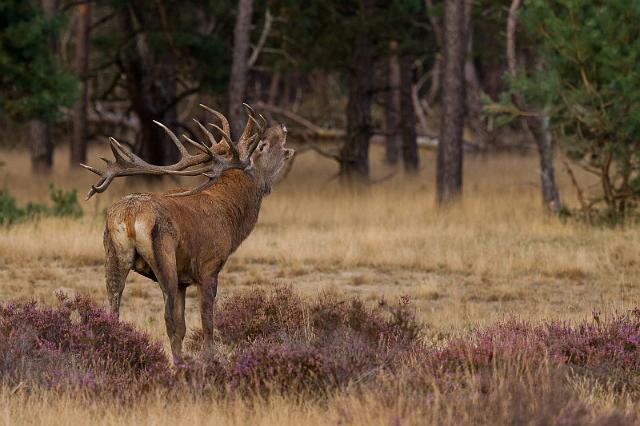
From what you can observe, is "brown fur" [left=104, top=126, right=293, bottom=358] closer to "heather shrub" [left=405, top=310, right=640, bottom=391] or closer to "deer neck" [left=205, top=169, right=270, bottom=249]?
"deer neck" [left=205, top=169, right=270, bottom=249]

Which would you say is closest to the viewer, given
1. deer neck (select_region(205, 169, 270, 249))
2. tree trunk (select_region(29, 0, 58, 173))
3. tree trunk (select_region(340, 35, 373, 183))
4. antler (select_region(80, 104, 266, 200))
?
antler (select_region(80, 104, 266, 200))

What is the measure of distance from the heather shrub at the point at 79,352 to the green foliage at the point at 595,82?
10586mm

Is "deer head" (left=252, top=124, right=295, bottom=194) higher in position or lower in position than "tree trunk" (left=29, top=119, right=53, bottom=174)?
higher

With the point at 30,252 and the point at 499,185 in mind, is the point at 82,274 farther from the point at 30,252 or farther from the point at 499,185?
the point at 499,185

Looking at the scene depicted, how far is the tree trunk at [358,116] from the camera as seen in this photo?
2577 cm

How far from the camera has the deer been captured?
7.78m

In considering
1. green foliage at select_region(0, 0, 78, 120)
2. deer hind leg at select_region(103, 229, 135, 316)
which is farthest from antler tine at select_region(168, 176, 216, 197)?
green foliage at select_region(0, 0, 78, 120)

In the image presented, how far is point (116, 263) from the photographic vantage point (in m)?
7.82

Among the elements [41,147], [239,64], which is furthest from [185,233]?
[41,147]

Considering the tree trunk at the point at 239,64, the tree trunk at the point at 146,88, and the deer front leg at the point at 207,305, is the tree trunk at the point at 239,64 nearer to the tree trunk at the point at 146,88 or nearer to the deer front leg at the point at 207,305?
Answer: the tree trunk at the point at 146,88

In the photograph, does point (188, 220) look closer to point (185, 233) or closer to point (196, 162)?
point (185, 233)

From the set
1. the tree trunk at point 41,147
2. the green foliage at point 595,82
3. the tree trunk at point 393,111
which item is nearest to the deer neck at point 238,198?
the green foliage at point 595,82

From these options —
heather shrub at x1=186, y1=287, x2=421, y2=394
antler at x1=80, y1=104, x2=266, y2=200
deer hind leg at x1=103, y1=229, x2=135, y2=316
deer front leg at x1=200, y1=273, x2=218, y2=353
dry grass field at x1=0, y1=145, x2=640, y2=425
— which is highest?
antler at x1=80, y1=104, x2=266, y2=200

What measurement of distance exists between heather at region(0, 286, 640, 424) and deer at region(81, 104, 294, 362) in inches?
12.3
